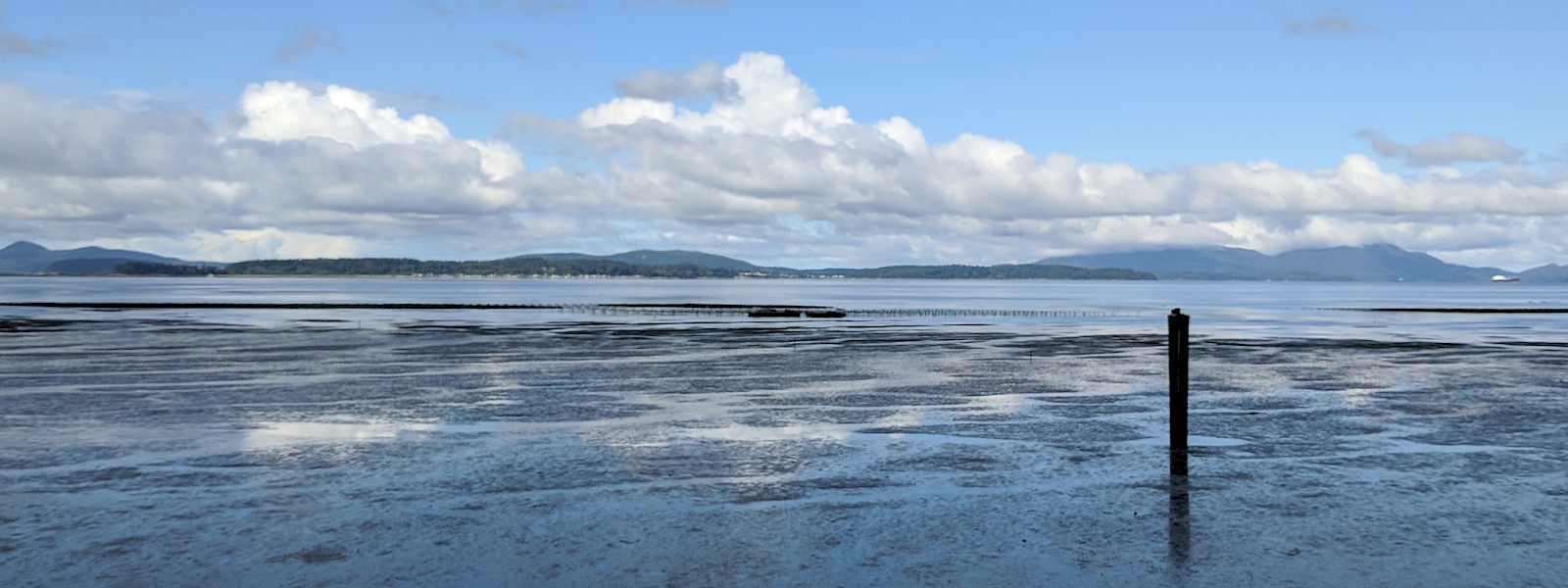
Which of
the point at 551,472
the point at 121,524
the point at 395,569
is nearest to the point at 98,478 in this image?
the point at 121,524

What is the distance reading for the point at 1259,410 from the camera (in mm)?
29047

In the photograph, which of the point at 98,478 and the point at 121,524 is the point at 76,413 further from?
the point at 121,524

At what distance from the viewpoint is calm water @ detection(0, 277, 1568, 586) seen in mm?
13867

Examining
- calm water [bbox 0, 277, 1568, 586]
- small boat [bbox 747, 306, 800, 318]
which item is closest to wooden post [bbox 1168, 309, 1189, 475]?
calm water [bbox 0, 277, 1568, 586]

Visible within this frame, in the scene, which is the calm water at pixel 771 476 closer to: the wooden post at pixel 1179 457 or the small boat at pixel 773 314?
the wooden post at pixel 1179 457

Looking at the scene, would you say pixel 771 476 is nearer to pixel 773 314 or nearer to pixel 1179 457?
pixel 1179 457

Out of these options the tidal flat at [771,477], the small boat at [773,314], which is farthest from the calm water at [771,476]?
the small boat at [773,314]

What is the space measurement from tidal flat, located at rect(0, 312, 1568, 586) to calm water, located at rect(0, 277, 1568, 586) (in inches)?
3.2

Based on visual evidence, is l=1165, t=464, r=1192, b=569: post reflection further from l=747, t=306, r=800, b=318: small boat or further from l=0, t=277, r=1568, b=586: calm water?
l=747, t=306, r=800, b=318: small boat

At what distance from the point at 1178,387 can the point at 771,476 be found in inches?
333

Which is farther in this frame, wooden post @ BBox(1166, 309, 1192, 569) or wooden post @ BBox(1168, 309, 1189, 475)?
wooden post @ BBox(1168, 309, 1189, 475)

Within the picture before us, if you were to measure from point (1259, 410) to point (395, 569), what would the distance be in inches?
873

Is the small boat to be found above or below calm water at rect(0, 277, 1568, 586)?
above

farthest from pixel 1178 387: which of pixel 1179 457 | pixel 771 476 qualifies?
pixel 771 476
